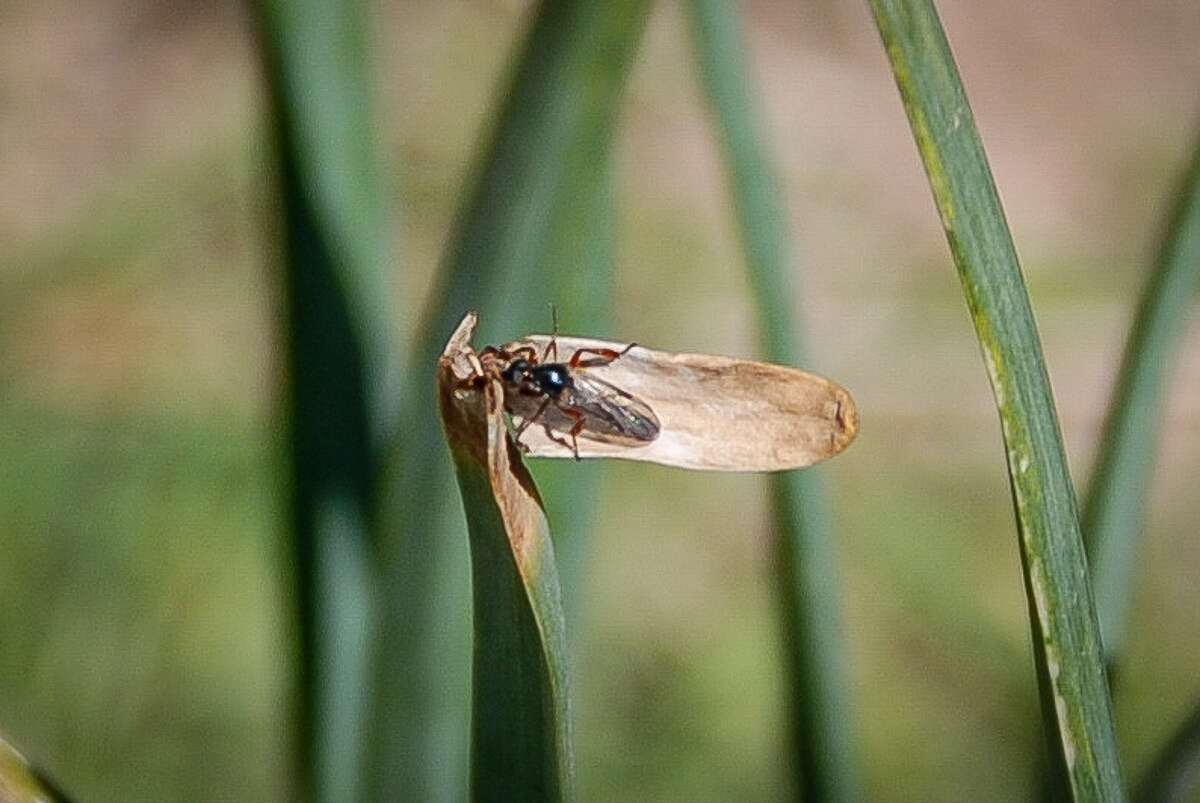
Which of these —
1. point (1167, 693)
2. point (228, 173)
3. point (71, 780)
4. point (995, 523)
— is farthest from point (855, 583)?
point (228, 173)

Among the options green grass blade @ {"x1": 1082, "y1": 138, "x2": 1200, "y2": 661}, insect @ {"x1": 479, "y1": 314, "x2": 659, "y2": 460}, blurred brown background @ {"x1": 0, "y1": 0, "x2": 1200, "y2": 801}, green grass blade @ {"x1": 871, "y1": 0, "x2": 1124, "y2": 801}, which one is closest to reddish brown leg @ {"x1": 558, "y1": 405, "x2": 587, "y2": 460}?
insect @ {"x1": 479, "y1": 314, "x2": 659, "y2": 460}

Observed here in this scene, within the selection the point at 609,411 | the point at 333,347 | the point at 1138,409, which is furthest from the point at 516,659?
the point at 1138,409

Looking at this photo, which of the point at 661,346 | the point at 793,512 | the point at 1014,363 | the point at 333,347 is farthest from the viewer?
the point at 661,346

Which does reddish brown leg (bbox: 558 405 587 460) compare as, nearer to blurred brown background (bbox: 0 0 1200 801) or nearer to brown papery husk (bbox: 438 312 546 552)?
brown papery husk (bbox: 438 312 546 552)

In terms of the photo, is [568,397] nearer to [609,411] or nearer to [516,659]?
[609,411]

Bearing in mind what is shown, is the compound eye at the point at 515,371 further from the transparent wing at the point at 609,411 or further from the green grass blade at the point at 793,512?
the green grass blade at the point at 793,512

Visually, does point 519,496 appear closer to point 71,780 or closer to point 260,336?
point 71,780

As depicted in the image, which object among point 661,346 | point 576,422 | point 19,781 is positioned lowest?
point 19,781
